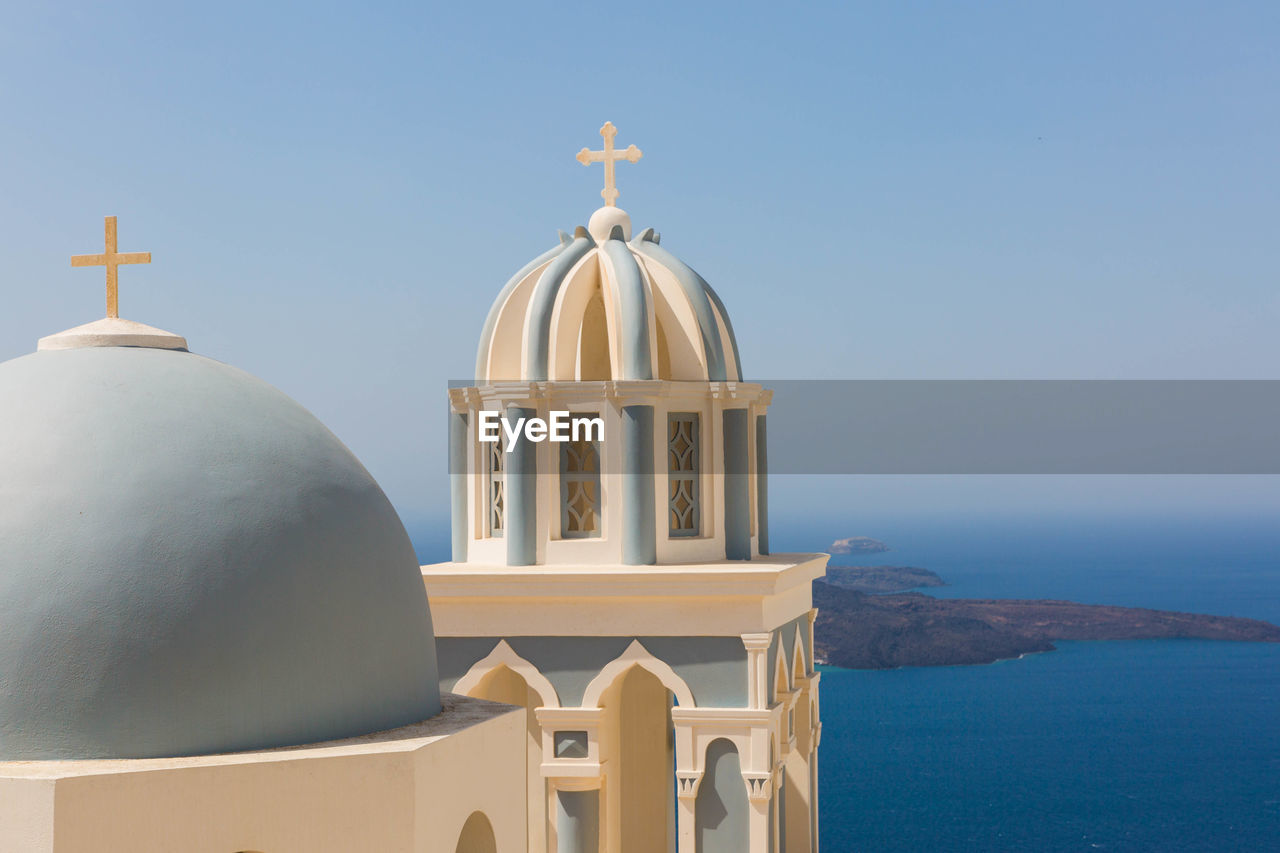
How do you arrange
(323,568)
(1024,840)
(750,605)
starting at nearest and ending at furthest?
(323,568) → (750,605) → (1024,840)

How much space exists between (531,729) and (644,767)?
5.42 ft

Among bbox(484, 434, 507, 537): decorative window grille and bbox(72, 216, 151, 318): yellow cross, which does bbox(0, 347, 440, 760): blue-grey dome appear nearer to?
bbox(72, 216, 151, 318): yellow cross

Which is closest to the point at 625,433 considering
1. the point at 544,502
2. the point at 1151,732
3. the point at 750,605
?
the point at 544,502

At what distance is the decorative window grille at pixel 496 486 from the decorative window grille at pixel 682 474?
1.68 metres

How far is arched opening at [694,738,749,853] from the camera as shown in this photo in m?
14.0

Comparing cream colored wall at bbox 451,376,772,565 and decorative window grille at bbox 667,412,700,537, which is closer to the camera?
cream colored wall at bbox 451,376,772,565

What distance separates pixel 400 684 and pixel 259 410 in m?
1.57

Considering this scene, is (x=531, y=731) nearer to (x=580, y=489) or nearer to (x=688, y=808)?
(x=688, y=808)

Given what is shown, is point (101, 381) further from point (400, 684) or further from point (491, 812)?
point (491, 812)

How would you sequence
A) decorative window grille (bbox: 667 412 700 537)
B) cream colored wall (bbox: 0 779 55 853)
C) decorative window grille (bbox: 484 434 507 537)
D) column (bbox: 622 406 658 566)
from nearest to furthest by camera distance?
cream colored wall (bbox: 0 779 55 853)
column (bbox: 622 406 658 566)
decorative window grille (bbox: 667 412 700 537)
decorative window grille (bbox: 484 434 507 537)

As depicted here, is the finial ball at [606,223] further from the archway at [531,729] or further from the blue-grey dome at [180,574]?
the blue-grey dome at [180,574]

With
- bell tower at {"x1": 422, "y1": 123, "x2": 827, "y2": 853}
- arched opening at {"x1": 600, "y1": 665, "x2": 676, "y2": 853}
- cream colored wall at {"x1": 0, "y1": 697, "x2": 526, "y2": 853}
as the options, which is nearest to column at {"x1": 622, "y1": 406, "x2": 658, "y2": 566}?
bell tower at {"x1": 422, "y1": 123, "x2": 827, "y2": 853}

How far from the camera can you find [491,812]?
312 inches

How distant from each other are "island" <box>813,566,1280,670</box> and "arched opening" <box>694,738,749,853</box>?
39388 millimetres
